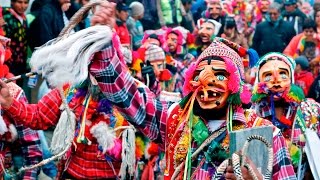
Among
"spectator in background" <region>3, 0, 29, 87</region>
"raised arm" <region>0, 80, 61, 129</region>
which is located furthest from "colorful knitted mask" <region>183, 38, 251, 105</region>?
"spectator in background" <region>3, 0, 29, 87</region>

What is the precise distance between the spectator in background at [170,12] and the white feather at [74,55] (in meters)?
10.7

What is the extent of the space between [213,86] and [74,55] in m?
0.97

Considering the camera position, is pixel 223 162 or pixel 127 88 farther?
pixel 127 88

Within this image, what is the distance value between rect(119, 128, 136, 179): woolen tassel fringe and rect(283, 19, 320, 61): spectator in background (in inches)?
296

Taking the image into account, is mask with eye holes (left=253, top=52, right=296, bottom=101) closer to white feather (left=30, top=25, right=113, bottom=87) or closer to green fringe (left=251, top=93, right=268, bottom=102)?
green fringe (left=251, top=93, right=268, bottom=102)

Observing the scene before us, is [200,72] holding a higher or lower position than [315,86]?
higher

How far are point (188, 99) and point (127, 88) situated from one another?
1.38ft

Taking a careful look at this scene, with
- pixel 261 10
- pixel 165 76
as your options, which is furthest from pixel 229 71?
pixel 261 10

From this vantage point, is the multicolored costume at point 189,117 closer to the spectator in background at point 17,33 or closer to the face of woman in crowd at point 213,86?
the face of woman in crowd at point 213,86

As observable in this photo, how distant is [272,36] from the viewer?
659 inches

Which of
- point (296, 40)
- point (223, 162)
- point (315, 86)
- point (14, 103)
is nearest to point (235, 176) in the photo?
point (223, 162)

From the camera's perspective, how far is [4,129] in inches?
310

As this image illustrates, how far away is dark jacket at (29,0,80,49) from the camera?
484 inches

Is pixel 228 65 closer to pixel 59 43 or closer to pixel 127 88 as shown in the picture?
pixel 127 88
